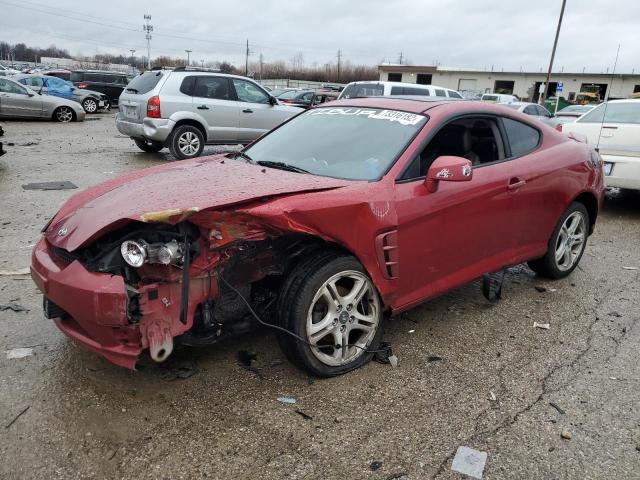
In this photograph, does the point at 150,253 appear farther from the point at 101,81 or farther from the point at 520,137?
the point at 101,81

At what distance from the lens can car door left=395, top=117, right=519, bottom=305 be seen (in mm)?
3285

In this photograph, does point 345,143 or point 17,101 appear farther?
point 17,101

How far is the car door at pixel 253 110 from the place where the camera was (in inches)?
444

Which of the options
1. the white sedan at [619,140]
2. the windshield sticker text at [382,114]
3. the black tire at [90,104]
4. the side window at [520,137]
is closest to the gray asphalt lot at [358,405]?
the side window at [520,137]

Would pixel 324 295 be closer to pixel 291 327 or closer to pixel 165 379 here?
pixel 291 327

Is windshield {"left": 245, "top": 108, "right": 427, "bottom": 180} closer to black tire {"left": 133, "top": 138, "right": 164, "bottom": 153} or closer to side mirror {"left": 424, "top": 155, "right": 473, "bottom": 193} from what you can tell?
side mirror {"left": 424, "top": 155, "right": 473, "bottom": 193}

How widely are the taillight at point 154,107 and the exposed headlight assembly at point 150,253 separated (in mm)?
8223

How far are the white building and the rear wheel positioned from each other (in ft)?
137

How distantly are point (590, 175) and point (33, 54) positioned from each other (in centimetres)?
13120

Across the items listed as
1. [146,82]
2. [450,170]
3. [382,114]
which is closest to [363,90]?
[146,82]

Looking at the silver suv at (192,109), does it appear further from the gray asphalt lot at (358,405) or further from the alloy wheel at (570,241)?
the alloy wheel at (570,241)

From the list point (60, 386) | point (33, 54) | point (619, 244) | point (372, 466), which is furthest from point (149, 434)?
point (33, 54)

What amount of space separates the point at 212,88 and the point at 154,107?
137cm

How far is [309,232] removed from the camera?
282cm
